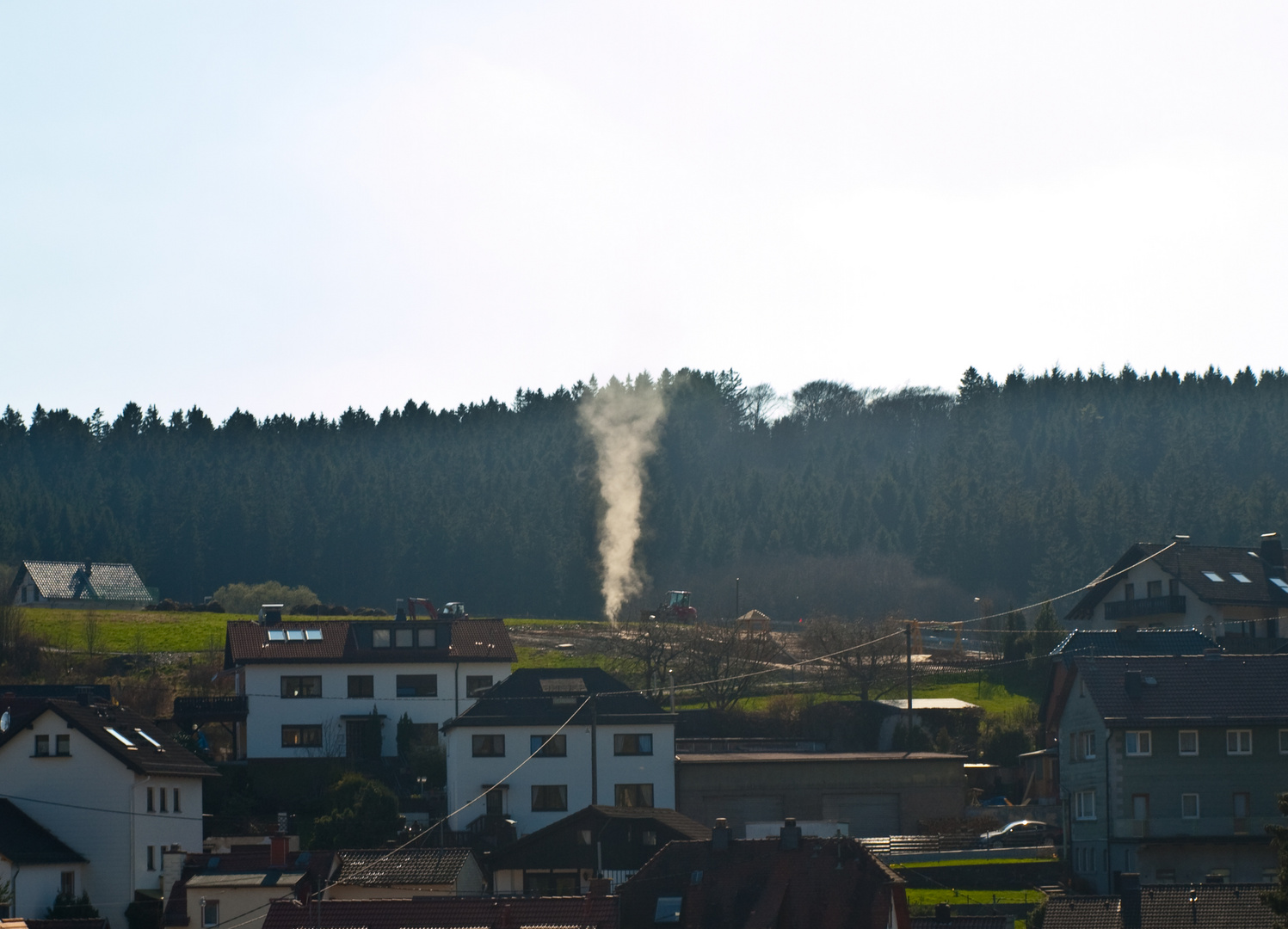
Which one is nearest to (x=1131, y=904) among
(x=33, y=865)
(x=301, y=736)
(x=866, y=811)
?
(x=866, y=811)

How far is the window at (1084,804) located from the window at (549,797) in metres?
18.7

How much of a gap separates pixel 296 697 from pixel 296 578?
234 feet

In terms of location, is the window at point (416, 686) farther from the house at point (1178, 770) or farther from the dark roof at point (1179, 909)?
the dark roof at point (1179, 909)

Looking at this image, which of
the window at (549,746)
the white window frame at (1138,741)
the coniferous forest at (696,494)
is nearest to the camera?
the white window frame at (1138,741)

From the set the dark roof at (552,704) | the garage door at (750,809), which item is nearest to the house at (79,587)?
the dark roof at (552,704)

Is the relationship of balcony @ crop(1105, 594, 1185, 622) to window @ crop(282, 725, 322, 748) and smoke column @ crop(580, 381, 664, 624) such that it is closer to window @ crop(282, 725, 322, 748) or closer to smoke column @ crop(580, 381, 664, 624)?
smoke column @ crop(580, 381, 664, 624)

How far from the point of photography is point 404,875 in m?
45.1

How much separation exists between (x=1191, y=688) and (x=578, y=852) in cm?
2086

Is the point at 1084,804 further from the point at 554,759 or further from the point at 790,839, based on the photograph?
the point at 554,759

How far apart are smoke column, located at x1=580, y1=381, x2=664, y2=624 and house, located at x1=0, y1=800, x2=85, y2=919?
58.0 meters

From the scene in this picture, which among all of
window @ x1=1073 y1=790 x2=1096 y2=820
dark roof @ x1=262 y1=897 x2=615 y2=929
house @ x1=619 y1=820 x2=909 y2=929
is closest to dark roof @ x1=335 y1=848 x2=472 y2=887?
Result: dark roof @ x1=262 y1=897 x2=615 y2=929

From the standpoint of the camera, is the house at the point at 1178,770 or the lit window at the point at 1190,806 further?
the lit window at the point at 1190,806

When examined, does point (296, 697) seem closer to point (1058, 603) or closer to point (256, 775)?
point (256, 775)

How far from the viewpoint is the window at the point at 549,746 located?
60156mm
